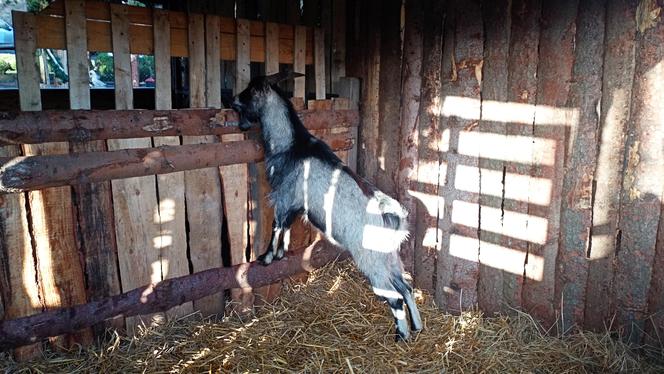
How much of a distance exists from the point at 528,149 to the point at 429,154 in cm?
82

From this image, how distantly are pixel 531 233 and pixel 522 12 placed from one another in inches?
61.8

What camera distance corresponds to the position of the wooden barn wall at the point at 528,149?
3.09 m

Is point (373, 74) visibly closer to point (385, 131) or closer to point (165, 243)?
point (385, 131)

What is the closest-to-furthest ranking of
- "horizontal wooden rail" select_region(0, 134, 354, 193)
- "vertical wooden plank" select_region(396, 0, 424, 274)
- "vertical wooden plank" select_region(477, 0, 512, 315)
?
"horizontal wooden rail" select_region(0, 134, 354, 193)
"vertical wooden plank" select_region(477, 0, 512, 315)
"vertical wooden plank" select_region(396, 0, 424, 274)

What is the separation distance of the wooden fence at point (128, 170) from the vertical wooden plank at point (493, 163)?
146 centimetres

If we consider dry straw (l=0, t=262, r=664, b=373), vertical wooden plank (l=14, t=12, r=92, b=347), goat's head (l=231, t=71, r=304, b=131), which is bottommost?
dry straw (l=0, t=262, r=664, b=373)

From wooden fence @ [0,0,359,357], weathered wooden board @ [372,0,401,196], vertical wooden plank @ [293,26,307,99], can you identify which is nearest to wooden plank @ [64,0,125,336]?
wooden fence @ [0,0,359,357]

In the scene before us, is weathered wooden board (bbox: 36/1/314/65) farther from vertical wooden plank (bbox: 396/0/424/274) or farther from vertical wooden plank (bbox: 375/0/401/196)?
vertical wooden plank (bbox: 396/0/424/274)

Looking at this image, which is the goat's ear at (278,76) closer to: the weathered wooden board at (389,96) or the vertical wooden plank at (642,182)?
the weathered wooden board at (389,96)

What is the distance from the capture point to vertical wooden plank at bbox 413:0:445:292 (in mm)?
3930

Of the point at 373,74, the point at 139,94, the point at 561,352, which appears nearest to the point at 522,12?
the point at 373,74

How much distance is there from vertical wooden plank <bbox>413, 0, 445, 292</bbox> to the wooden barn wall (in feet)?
0.04

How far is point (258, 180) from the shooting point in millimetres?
4137

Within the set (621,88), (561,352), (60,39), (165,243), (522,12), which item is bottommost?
(561,352)
